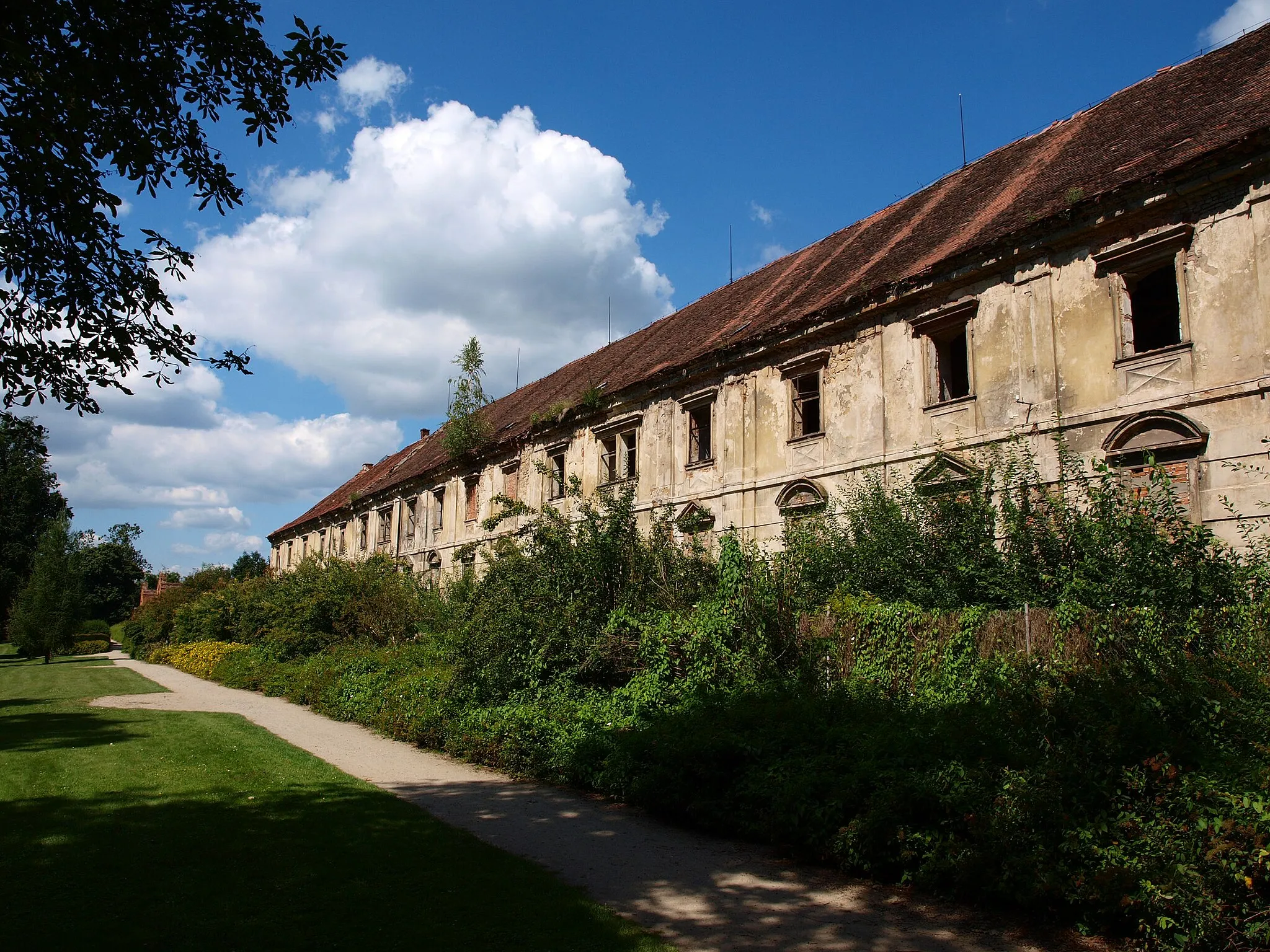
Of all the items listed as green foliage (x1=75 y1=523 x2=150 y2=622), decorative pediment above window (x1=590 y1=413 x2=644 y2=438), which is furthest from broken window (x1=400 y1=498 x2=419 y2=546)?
green foliage (x1=75 y1=523 x2=150 y2=622)

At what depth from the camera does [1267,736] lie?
18.5 feet

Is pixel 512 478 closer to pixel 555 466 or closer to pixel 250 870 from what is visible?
pixel 555 466

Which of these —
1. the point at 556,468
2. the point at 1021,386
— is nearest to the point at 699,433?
the point at 556,468

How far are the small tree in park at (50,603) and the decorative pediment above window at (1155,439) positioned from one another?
1744 inches

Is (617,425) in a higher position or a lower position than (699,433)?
higher

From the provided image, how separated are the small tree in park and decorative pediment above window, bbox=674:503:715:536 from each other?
34920 mm

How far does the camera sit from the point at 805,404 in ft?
61.0

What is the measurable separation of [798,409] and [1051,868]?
44.8 feet

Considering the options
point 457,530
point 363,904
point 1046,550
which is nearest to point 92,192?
point 363,904

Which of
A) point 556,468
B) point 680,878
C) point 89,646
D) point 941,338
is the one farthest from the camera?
point 89,646

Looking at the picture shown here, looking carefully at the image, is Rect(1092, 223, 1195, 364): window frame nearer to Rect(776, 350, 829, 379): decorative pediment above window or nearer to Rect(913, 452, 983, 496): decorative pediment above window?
Rect(913, 452, 983, 496): decorative pediment above window

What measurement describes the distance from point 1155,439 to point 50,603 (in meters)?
45.2

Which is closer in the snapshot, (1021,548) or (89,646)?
(1021,548)

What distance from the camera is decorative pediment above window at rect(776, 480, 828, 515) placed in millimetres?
17562
